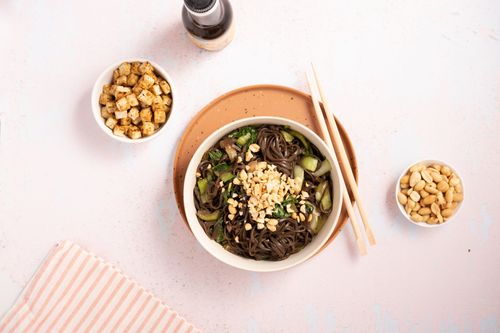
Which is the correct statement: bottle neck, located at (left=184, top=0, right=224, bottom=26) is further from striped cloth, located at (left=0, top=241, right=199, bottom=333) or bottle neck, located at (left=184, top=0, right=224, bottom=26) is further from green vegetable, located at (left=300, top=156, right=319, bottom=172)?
striped cloth, located at (left=0, top=241, right=199, bottom=333)

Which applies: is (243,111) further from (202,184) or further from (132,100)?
(132,100)

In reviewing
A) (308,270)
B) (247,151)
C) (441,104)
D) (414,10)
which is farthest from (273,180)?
(414,10)

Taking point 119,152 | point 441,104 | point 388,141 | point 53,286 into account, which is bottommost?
point 53,286

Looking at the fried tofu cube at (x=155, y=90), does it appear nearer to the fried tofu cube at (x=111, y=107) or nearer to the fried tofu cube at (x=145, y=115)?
the fried tofu cube at (x=145, y=115)

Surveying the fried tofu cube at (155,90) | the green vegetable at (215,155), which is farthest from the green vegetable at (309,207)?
the fried tofu cube at (155,90)

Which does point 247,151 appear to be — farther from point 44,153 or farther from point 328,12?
point 44,153

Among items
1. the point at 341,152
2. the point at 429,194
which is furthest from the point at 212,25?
the point at 429,194
